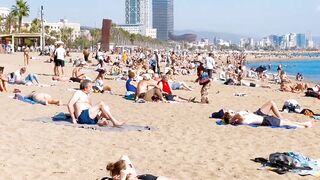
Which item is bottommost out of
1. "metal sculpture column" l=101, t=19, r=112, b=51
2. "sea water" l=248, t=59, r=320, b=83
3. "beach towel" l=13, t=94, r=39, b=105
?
"sea water" l=248, t=59, r=320, b=83

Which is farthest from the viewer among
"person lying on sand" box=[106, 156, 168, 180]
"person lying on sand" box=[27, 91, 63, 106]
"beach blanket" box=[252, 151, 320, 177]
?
"person lying on sand" box=[27, 91, 63, 106]

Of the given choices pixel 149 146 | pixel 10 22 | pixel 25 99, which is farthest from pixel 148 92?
pixel 10 22

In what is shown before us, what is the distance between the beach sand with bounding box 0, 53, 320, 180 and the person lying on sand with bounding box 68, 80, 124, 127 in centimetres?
47

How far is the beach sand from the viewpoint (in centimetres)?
628

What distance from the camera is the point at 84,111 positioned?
923 centimetres

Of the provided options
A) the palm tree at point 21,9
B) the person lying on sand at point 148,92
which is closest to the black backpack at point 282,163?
the person lying on sand at point 148,92

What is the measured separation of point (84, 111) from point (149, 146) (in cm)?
191

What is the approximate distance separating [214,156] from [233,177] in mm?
1101

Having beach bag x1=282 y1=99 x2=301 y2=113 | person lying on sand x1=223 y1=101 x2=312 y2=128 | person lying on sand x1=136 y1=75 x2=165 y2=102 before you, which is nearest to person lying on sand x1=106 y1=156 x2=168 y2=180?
person lying on sand x1=223 y1=101 x2=312 y2=128

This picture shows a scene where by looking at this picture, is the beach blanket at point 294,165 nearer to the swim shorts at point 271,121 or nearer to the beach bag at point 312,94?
the swim shorts at point 271,121

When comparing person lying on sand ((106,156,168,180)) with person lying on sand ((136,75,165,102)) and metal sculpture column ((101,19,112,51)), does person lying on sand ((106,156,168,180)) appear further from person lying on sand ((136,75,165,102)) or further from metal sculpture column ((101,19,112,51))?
metal sculpture column ((101,19,112,51))

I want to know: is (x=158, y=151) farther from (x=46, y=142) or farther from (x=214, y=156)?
(x=46, y=142)

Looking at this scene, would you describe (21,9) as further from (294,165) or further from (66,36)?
(294,165)

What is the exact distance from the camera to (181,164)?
22.1ft
